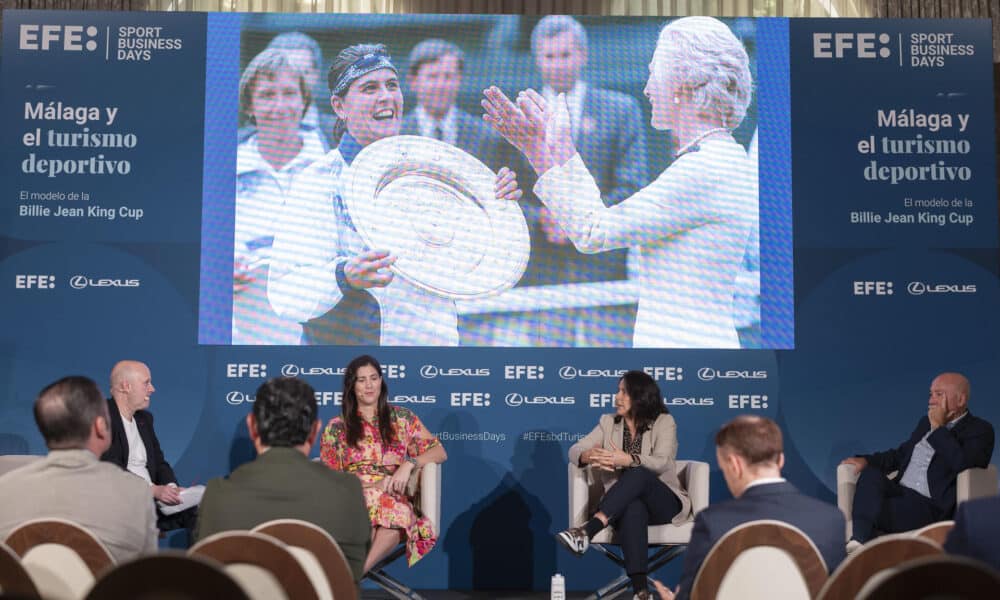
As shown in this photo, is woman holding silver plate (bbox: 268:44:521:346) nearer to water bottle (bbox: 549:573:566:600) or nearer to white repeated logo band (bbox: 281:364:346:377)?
white repeated logo band (bbox: 281:364:346:377)

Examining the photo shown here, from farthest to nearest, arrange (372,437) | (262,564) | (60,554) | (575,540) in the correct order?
(372,437)
(575,540)
(60,554)
(262,564)

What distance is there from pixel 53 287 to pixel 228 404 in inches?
44.4

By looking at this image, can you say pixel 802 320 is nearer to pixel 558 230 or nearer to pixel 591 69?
pixel 558 230

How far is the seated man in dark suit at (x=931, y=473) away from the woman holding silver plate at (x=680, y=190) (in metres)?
1.09

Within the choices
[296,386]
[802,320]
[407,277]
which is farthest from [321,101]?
[296,386]

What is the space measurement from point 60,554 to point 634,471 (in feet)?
10.1

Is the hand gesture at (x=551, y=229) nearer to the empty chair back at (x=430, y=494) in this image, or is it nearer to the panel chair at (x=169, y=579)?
the empty chair back at (x=430, y=494)

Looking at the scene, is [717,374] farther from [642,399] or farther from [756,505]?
[756,505]

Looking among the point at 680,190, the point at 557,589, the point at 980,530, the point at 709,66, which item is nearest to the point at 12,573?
the point at 980,530

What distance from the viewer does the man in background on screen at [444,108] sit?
5.98 metres

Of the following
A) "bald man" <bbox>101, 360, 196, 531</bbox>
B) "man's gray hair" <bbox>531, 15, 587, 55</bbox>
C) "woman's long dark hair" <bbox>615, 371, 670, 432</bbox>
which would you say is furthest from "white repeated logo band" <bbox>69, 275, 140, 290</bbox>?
"woman's long dark hair" <bbox>615, 371, 670, 432</bbox>

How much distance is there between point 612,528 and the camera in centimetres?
499

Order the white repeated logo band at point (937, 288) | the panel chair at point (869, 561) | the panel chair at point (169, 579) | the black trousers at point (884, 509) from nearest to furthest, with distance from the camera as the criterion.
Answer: the panel chair at point (169, 579) → the panel chair at point (869, 561) → the black trousers at point (884, 509) → the white repeated logo band at point (937, 288)

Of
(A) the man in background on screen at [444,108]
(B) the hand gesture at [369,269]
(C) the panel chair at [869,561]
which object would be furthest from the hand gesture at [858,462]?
(C) the panel chair at [869,561]
